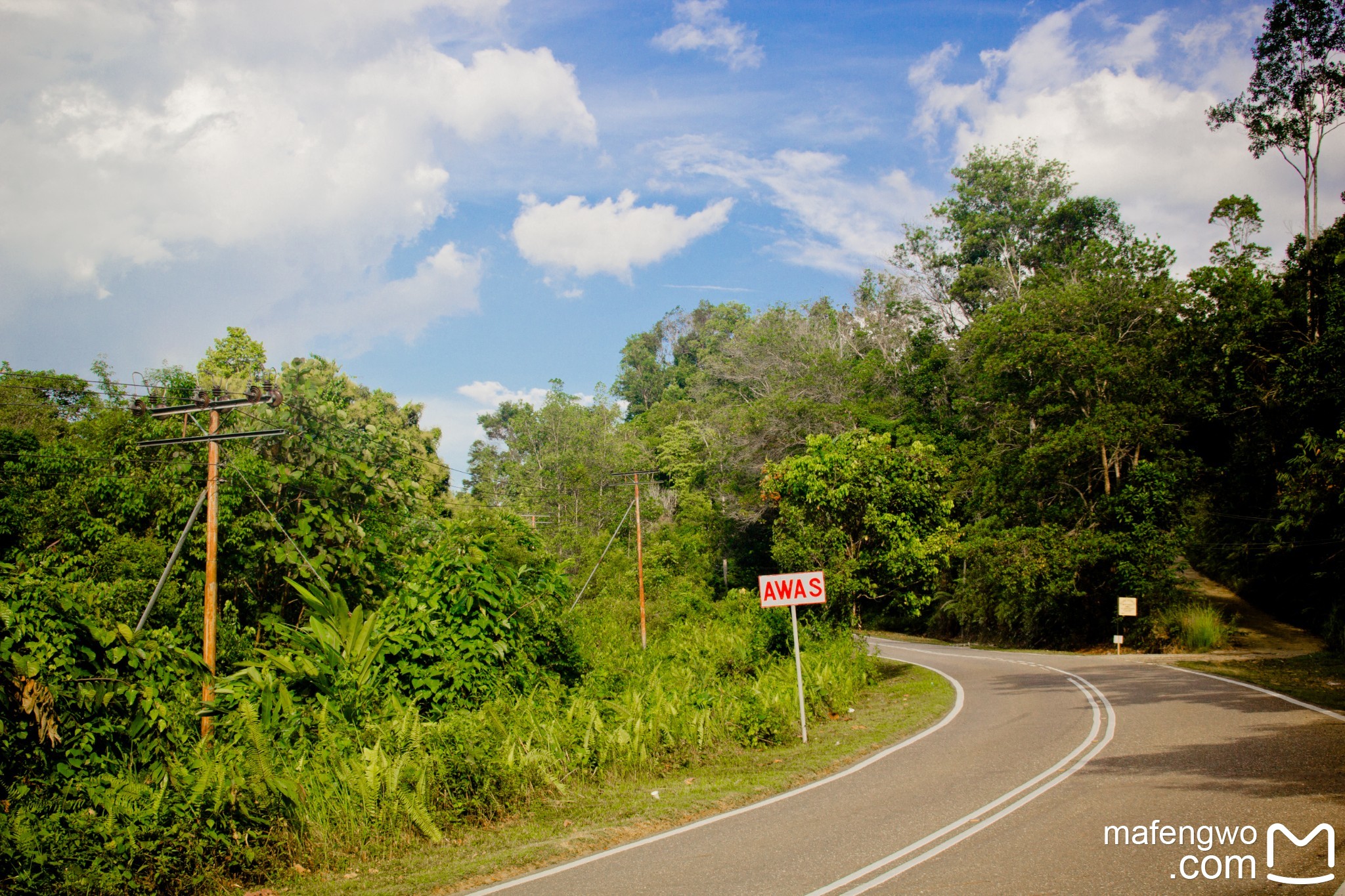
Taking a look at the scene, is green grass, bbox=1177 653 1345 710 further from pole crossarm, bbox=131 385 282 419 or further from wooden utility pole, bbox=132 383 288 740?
pole crossarm, bbox=131 385 282 419

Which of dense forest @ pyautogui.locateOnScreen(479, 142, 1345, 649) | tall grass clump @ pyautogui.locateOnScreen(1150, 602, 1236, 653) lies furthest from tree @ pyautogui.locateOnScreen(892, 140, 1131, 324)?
tall grass clump @ pyautogui.locateOnScreen(1150, 602, 1236, 653)

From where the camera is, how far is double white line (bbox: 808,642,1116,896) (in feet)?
22.5

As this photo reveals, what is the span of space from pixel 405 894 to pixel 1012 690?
1505 cm

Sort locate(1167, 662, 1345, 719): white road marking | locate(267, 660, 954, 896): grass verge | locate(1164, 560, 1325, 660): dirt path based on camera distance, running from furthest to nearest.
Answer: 1. locate(1164, 560, 1325, 660): dirt path
2. locate(1167, 662, 1345, 719): white road marking
3. locate(267, 660, 954, 896): grass verge

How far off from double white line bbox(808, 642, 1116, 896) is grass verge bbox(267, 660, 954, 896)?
2.59 meters

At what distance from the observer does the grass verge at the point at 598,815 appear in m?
7.81

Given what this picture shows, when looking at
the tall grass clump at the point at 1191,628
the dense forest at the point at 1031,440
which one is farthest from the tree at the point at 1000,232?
the tall grass clump at the point at 1191,628

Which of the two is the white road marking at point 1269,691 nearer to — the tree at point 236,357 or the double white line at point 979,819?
the double white line at point 979,819

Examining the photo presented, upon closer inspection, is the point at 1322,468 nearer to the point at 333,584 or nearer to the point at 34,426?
the point at 333,584

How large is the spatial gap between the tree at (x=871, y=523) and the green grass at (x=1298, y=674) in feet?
22.8

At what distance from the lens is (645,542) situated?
5547 centimetres

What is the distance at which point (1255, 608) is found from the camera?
34969mm

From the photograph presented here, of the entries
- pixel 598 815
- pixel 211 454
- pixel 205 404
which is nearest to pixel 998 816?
pixel 598 815

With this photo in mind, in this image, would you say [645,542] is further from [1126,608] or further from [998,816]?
[998,816]
